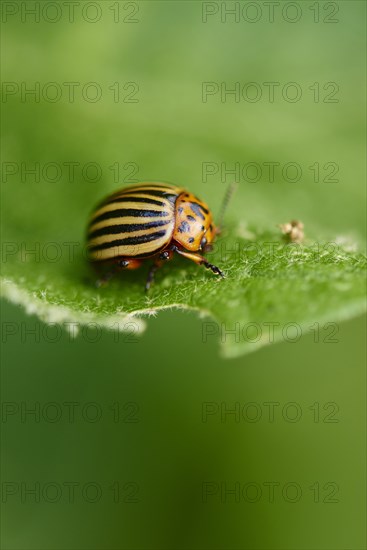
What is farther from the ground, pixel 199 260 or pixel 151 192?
pixel 151 192

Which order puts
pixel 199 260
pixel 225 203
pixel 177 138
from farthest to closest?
pixel 177 138
pixel 225 203
pixel 199 260

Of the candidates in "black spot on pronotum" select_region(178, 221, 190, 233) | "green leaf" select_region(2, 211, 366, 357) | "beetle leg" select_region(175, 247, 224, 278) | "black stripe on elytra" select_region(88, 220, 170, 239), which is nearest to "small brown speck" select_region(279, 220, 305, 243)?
"green leaf" select_region(2, 211, 366, 357)

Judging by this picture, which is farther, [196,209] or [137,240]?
[196,209]

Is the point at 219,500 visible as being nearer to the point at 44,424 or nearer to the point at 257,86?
the point at 44,424

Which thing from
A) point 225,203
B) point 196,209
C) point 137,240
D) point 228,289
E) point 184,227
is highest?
point 225,203

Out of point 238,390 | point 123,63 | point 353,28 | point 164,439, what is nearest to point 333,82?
point 353,28

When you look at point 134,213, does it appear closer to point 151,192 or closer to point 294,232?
point 151,192

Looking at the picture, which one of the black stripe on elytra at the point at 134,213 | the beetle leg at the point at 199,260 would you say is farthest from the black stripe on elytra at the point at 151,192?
the beetle leg at the point at 199,260

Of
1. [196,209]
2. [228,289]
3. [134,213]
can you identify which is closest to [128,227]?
[134,213]
